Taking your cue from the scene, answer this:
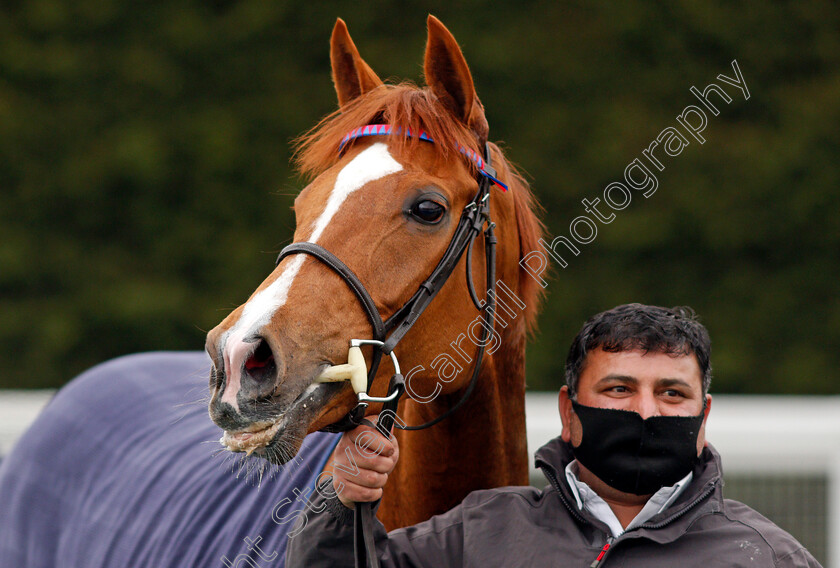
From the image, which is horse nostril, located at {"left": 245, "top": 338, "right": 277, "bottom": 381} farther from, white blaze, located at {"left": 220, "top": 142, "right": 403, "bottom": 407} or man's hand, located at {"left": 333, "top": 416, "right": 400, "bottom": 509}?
man's hand, located at {"left": 333, "top": 416, "right": 400, "bottom": 509}

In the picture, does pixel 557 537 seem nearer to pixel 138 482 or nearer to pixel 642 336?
pixel 642 336

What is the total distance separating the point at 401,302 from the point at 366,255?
13 cm

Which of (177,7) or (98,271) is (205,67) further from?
(98,271)

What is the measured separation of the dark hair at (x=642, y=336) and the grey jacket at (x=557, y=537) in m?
0.20

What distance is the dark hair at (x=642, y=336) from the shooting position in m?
1.96

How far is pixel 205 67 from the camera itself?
7.27 m

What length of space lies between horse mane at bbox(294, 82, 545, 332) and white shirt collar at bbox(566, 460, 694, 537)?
504 mm

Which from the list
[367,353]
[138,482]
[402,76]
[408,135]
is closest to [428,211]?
[408,135]

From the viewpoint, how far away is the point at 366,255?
188 cm

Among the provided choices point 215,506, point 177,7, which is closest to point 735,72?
point 177,7

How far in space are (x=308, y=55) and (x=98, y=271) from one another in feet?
7.49

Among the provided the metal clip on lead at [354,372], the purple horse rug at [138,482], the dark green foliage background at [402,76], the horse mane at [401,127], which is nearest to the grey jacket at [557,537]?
the metal clip on lead at [354,372]

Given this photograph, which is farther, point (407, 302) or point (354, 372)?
point (407, 302)

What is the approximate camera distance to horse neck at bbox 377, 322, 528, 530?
2.17m
